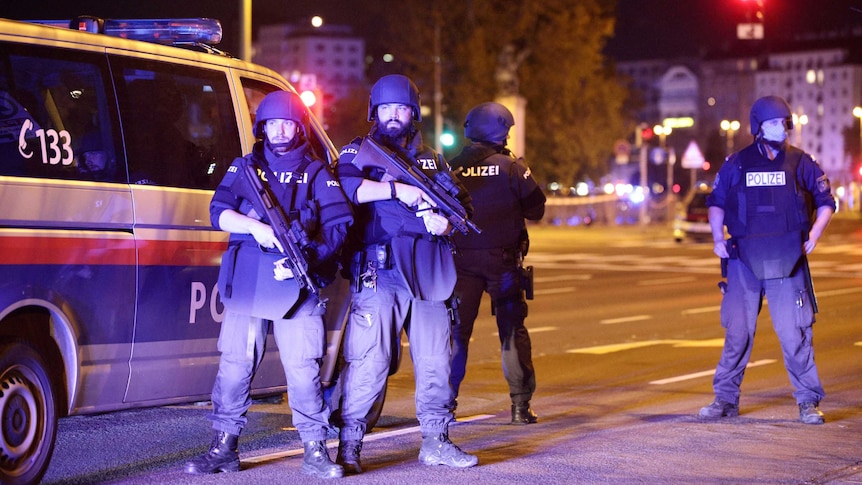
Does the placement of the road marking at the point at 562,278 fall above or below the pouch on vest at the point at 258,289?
below

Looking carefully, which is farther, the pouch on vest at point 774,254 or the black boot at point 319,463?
the pouch on vest at point 774,254

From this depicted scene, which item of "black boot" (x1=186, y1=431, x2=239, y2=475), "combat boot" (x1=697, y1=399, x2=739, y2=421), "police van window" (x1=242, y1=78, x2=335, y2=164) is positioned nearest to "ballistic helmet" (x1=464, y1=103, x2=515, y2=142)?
"police van window" (x1=242, y1=78, x2=335, y2=164)

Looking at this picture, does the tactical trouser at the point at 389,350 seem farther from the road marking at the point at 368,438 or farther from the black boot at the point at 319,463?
the road marking at the point at 368,438

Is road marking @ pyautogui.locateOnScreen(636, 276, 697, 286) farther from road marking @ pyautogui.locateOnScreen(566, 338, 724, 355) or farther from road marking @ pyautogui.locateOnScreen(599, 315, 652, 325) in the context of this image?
road marking @ pyautogui.locateOnScreen(566, 338, 724, 355)

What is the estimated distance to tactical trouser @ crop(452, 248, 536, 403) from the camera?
26.0 ft

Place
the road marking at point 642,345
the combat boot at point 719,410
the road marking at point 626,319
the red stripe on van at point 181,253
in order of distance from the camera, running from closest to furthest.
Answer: the red stripe on van at point 181,253, the combat boot at point 719,410, the road marking at point 642,345, the road marking at point 626,319

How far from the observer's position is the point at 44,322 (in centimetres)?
595

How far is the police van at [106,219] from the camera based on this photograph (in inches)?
225

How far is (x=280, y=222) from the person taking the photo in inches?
233

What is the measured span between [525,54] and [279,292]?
1561 inches

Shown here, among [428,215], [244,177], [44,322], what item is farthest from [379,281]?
[44,322]

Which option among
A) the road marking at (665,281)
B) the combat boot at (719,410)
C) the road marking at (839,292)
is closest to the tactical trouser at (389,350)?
the combat boot at (719,410)

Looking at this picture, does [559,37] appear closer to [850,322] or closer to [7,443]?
[850,322]

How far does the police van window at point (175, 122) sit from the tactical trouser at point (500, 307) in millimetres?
1645
